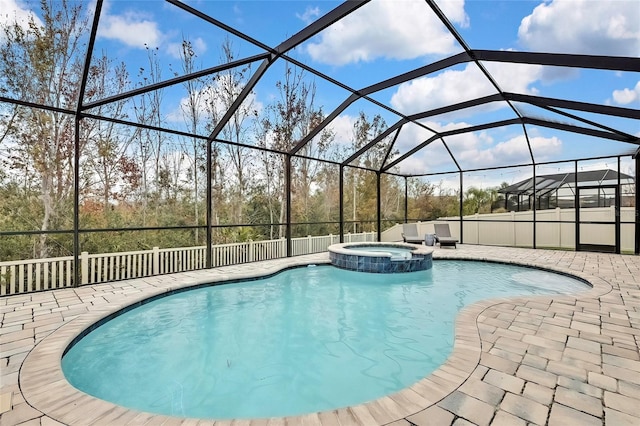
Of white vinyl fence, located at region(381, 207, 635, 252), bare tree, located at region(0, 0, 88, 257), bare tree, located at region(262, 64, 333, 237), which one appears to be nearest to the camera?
bare tree, located at region(0, 0, 88, 257)

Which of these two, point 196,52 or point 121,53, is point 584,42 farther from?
point 121,53

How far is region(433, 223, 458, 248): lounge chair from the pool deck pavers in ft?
18.3

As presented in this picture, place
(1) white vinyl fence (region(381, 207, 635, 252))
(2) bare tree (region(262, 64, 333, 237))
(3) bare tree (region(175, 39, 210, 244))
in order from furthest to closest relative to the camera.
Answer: (2) bare tree (region(262, 64, 333, 237)) → (1) white vinyl fence (region(381, 207, 635, 252)) → (3) bare tree (region(175, 39, 210, 244))

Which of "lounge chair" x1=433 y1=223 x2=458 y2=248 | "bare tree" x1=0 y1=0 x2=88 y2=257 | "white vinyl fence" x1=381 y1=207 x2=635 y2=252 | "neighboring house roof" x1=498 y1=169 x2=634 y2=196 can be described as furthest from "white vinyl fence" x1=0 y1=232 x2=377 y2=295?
"neighboring house roof" x1=498 y1=169 x2=634 y2=196

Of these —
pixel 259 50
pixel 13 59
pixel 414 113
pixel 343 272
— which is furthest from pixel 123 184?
pixel 414 113

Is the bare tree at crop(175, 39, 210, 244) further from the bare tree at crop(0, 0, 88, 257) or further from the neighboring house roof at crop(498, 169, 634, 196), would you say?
the neighboring house roof at crop(498, 169, 634, 196)

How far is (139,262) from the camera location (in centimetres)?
668

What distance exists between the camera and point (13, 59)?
21.7ft

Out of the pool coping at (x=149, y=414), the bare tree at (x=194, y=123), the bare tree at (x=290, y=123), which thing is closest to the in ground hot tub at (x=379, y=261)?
the pool coping at (x=149, y=414)

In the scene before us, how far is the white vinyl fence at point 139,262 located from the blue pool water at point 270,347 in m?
1.83

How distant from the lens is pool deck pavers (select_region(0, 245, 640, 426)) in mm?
1976

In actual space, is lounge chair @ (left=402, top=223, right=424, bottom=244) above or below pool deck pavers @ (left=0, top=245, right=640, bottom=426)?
above

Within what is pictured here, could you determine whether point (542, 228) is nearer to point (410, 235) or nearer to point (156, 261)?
point (410, 235)

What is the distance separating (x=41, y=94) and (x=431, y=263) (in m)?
10.1
